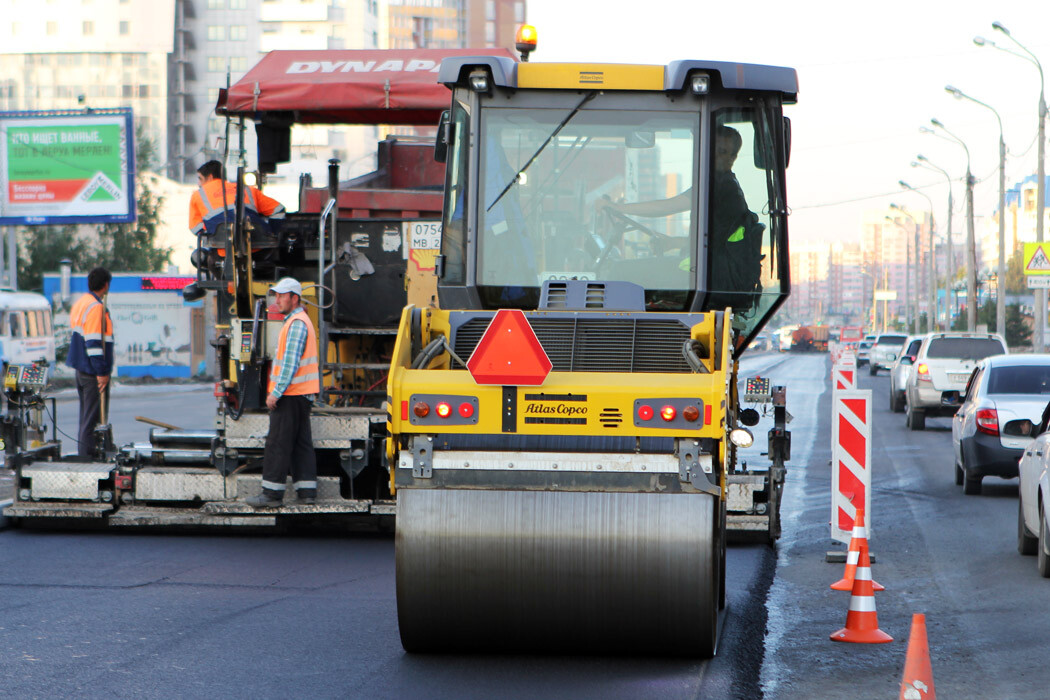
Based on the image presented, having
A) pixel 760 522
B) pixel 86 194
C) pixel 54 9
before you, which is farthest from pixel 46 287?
pixel 54 9

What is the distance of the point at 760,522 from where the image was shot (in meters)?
10.1

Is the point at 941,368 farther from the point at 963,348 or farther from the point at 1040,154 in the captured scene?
the point at 1040,154

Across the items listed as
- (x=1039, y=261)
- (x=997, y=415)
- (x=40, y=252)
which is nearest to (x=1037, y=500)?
(x=997, y=415)

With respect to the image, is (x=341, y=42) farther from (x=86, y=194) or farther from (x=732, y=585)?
(x=732, y=585)

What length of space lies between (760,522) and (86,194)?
3068 cm

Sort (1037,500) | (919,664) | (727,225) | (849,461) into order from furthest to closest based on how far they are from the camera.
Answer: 1. (849,461)
2. (1037,500)
3. (727,225)
4. (919,664)

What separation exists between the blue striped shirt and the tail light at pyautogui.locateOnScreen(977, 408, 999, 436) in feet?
24.3

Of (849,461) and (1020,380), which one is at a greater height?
(1020,380)

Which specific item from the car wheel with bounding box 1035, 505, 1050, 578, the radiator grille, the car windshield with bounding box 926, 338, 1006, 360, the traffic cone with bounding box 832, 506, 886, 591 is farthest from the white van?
the radiator grille

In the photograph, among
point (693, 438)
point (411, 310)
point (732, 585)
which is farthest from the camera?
point (732, 585)

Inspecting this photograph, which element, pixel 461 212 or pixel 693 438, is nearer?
pixel 693 438

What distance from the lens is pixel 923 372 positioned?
80.2ft

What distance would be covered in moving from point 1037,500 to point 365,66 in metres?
6.38

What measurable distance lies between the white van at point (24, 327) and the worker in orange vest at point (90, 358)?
21.3 metres
